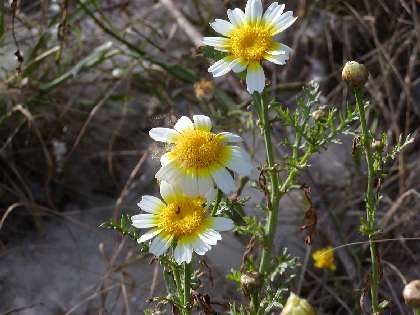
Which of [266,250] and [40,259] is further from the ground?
[266,250]

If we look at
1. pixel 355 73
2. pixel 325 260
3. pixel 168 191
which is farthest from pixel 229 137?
pixel 325 260

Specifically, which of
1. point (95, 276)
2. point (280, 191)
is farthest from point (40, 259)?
point (280, 191)

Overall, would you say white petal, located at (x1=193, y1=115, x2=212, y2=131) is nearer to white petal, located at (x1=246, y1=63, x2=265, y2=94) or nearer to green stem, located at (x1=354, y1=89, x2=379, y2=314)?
A: white petal, located at (x1=246, y1=63, x2=265, y2=94)

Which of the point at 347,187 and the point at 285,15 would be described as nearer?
the point at 285,15

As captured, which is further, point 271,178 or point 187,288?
point 271,178

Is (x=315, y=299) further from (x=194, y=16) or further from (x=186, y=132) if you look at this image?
(x=194, y=16)

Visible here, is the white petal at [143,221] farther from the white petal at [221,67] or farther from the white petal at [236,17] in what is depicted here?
the white petal at [236,17]

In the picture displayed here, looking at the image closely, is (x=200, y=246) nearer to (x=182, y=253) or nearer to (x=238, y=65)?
(x=182, y=253)
